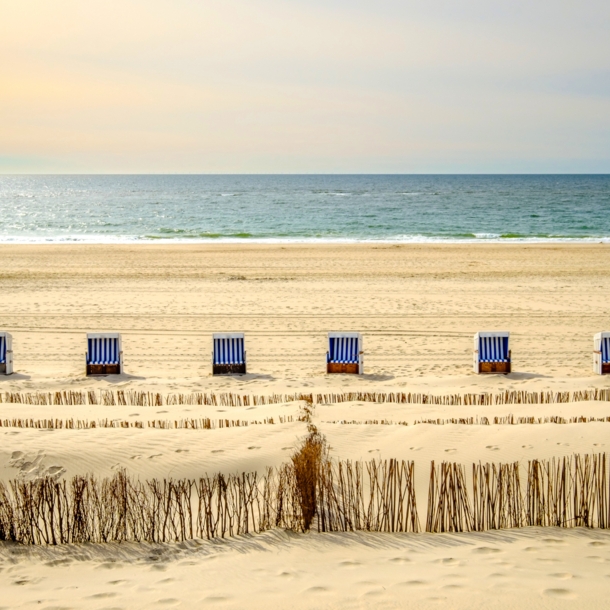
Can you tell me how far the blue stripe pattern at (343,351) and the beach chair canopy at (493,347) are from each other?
2.03m

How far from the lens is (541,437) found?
6918mm

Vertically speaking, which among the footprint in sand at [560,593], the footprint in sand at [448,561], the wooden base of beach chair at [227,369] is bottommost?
the footprint in sand at [560,593]

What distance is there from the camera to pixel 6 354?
11055 mm

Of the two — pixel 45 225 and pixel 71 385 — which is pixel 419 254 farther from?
pixel 45 225

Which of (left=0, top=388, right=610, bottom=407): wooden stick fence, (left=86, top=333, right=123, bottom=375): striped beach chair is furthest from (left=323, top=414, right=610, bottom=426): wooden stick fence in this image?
(left=86, top=333, right=123, bottom=375): striped beach chair

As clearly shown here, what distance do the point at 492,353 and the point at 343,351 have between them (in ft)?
7.90

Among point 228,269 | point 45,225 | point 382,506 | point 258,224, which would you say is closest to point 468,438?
point 382,506

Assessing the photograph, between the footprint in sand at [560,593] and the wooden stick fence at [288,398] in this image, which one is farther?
the wooden stick fence at [288,398]

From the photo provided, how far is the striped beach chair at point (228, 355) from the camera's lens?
11.1 meters

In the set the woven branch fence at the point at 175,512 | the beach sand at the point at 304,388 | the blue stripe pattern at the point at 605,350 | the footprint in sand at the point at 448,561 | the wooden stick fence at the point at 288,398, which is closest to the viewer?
the beach sand at the point at 304,388

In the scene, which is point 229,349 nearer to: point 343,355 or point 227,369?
point 227,369

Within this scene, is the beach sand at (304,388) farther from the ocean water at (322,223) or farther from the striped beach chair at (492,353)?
the ocean water at (322,223)

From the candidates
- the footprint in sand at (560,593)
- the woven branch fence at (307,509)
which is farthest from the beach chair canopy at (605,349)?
the footprint in sand at (560,593)

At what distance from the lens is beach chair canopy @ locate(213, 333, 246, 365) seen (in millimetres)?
11062
